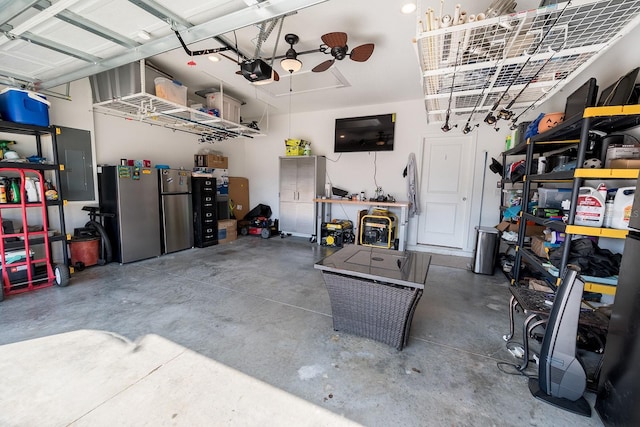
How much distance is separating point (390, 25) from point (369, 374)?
3386 millimetres

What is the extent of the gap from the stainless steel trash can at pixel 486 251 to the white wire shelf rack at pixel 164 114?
4.62 m

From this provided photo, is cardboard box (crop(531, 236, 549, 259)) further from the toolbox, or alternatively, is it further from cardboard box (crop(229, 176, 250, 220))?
cardboard box (crop(229, 176, 250, 220))

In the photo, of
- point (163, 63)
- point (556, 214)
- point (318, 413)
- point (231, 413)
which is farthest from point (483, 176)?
point (163, 63)

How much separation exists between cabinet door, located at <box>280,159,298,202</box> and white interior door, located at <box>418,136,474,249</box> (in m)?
2.87

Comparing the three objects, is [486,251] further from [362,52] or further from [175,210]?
[175,210]

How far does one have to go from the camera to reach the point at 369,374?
181 centimetres

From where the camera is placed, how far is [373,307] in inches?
82.3

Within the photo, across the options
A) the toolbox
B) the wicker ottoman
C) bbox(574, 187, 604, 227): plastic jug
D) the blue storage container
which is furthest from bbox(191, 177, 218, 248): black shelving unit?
bbox(574, 187, 604, 227): plastic jug

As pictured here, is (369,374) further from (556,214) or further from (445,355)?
(556,214)

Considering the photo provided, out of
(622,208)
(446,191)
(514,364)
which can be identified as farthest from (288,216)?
(622,208)

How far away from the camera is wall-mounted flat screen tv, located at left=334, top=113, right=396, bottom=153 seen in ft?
17.5

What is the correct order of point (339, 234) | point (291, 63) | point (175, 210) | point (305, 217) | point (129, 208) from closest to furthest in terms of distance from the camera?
point (291, 63), point (129, 208), point (175, 210), point (339, 234), point (305, 217)

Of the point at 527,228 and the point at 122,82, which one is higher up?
the point at 122,82

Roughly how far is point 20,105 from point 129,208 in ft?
5.55
